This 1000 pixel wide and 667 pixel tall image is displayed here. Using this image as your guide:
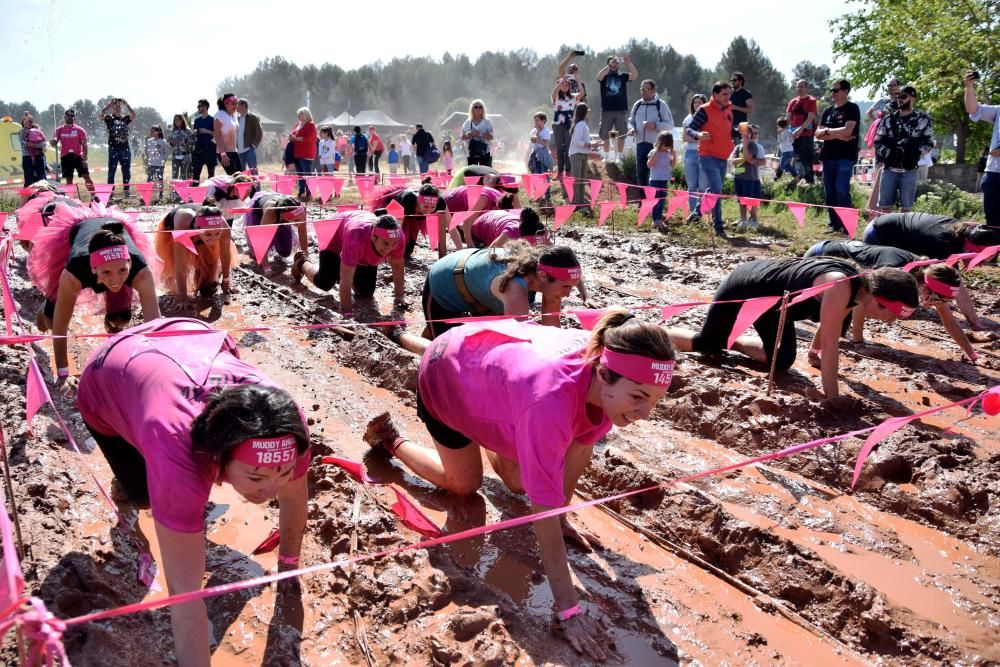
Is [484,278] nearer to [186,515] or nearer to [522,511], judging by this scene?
[522,511]

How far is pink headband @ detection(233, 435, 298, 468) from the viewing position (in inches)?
94.3

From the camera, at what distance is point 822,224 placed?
12.2m

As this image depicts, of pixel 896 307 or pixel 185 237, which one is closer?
pixel 896 307

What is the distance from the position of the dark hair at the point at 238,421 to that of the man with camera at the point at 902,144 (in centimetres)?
879

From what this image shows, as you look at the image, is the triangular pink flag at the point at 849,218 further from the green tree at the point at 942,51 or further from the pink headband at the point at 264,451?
the green tree at the point at 942,51

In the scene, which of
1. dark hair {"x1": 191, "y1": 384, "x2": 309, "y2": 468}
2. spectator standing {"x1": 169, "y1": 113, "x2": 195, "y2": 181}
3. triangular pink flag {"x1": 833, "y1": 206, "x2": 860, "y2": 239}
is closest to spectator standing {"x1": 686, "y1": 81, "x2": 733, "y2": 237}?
triangular pink flag {"x1": 833, "y1": 206, "x2": 860, "y2": 239}

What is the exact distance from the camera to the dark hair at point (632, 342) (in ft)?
9.45

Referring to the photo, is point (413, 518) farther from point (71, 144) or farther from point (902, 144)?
point (71, 144)

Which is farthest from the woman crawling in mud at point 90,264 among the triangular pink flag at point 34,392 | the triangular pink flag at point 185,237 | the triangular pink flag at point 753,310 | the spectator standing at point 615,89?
the spectator standing at point 615,89

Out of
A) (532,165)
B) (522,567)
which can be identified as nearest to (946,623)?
(522,567)

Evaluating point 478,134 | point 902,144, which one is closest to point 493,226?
point 902,144

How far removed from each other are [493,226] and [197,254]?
291cm

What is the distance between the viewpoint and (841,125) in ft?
33.2

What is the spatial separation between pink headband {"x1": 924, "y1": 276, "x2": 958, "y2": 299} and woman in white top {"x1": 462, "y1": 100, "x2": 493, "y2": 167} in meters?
8.30
